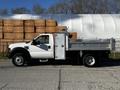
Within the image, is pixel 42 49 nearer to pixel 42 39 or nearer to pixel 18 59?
pixel 42 39

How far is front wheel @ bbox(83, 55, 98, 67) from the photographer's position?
2302 cm

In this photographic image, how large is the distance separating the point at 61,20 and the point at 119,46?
6.74 meters

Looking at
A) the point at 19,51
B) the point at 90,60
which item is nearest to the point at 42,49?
the point at 19,51

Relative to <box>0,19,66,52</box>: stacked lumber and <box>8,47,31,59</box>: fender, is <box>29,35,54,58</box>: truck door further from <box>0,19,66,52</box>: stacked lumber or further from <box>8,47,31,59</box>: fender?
<box>0,19,66,52</box>: stacked lumber

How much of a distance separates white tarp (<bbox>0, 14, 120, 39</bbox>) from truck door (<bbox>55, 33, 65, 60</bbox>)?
12.7 metres

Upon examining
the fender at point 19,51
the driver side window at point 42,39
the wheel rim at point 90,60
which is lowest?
the wheel rim at point 90,60

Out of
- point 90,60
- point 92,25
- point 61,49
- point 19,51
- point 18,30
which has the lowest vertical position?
point 90,60

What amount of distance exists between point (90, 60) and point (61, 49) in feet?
6.01

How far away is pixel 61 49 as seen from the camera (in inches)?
917

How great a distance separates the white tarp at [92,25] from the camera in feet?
119

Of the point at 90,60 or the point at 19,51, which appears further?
the point at 19,51

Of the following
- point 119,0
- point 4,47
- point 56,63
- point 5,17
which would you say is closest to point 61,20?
point 5,17

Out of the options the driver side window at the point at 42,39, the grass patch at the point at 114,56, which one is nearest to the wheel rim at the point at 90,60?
the driver side window at the point at 42,39

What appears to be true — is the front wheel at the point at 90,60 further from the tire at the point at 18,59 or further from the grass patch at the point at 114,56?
the grass patch at the point at 114,56
